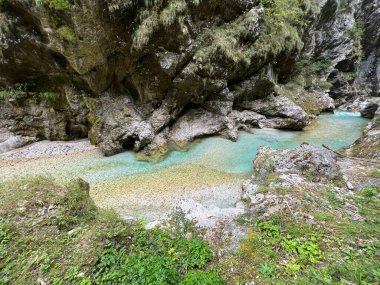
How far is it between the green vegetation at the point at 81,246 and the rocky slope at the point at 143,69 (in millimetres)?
5896

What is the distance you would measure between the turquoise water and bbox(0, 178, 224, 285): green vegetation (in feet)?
12.8

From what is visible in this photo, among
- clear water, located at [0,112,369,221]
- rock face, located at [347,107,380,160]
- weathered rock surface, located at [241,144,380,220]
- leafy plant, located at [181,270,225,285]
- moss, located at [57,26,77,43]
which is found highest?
moss, located at [57,26,77,43]

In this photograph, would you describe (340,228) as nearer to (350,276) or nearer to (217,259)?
(350,276)

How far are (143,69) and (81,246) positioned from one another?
29.6 feet

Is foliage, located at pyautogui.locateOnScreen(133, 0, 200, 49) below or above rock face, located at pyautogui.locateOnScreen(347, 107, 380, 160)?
above

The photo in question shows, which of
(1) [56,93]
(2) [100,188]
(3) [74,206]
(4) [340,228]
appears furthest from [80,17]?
(4) [340,228]

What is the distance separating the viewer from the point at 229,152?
10188 millimetres

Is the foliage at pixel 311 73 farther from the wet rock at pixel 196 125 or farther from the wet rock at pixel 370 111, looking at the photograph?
the wet rock at pixel 196 125

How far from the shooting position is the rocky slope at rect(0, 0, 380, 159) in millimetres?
8141

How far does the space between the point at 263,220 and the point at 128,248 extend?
275 cm

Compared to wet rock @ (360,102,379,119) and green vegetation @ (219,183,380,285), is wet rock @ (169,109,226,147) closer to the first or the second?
green vegetation @ (219,183,380,285)

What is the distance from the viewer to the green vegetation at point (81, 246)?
9.33 ft

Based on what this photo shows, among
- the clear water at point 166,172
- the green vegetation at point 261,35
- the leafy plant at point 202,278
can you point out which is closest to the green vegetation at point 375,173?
the clear water at point 166,172

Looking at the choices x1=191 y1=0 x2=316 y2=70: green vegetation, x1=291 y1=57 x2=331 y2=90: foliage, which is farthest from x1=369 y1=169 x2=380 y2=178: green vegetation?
x1=291 y1=57 x2=331 y2=90: foliage
